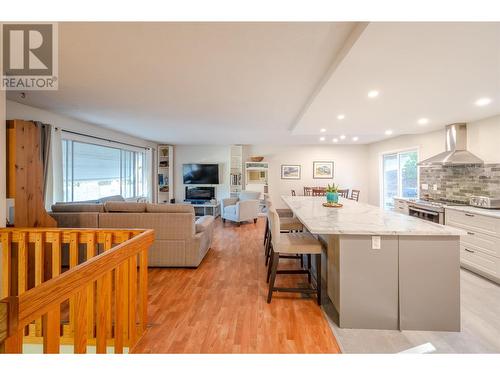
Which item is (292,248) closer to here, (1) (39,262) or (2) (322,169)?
(1) (39,262)

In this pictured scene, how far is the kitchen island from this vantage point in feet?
6.73

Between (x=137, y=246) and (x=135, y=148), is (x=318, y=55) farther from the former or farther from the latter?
(x=135, y=148)

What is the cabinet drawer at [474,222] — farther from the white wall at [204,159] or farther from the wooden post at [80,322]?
the white wall at [204,159]

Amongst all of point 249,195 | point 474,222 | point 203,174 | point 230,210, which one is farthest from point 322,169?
point 474,222

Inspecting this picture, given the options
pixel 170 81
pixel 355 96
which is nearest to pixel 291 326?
pixel 355 96

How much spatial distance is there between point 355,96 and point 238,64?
4.75ft

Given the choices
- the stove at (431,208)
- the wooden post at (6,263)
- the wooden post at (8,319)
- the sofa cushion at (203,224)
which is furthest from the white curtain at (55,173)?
the stove at (431,208)

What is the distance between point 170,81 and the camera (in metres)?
2.73

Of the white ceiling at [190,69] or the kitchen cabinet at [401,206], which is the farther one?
the kitchen cabinet at [401,206]

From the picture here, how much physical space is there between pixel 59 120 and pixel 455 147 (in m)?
6.66

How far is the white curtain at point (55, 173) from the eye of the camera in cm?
393

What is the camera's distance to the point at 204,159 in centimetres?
834

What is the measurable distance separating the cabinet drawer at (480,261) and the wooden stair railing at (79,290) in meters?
3.90

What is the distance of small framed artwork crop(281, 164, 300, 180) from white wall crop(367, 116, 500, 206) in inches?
89.5
